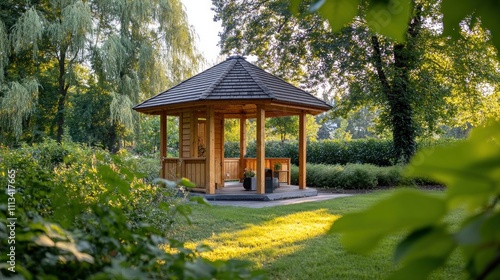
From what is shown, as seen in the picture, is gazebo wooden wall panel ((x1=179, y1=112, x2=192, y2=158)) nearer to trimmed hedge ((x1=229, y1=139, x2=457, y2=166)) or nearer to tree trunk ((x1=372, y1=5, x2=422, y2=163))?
tree trunk ((x1=372, y1=5, x2=422, y2=163))

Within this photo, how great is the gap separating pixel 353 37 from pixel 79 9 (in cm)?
1194

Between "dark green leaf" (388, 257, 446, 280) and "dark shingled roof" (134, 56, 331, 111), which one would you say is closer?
"dark green leaf" (388, 257, 446, 280)

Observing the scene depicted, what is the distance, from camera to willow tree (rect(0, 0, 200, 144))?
17781mm

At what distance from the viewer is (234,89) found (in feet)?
36.0

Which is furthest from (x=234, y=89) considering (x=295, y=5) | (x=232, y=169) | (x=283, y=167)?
(x=295, y=5)

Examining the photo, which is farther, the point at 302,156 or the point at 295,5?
the point at 302,156

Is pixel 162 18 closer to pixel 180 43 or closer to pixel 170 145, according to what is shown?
pixel 180 43

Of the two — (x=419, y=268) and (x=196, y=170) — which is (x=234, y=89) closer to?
(x=196, y=170)

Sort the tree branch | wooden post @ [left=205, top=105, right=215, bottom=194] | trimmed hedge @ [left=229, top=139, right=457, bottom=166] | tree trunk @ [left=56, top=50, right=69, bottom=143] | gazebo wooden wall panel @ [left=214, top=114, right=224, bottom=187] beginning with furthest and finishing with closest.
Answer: tree trunk @ [left=56, top=50, right=69, bottom=143] < trimmed hedge @ [left=229, top=139, right=457, bottom=166] < the tree branch < gazebo wooden wall panel @ [left=214, top=114, right=224, bottom=187] < wooden post @ [left=205, top=105, right=215, bottom=194]

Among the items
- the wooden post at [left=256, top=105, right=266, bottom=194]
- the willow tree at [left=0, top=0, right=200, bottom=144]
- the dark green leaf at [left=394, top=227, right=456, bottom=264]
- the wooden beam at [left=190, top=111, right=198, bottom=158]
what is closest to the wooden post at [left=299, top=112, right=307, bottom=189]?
the wooden post at [left=256, top=105, right=266, bottom=194]

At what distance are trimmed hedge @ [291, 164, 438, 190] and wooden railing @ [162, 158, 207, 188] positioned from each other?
5.68m

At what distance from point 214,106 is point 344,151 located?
9879 mm

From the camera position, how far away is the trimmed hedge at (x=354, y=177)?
47.3 feet

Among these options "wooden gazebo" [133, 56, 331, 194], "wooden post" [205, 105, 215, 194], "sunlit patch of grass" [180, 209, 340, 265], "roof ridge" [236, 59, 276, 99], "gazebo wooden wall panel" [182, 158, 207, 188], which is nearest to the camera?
"sunlit patch of grass" [180, 209, 340, 265]
